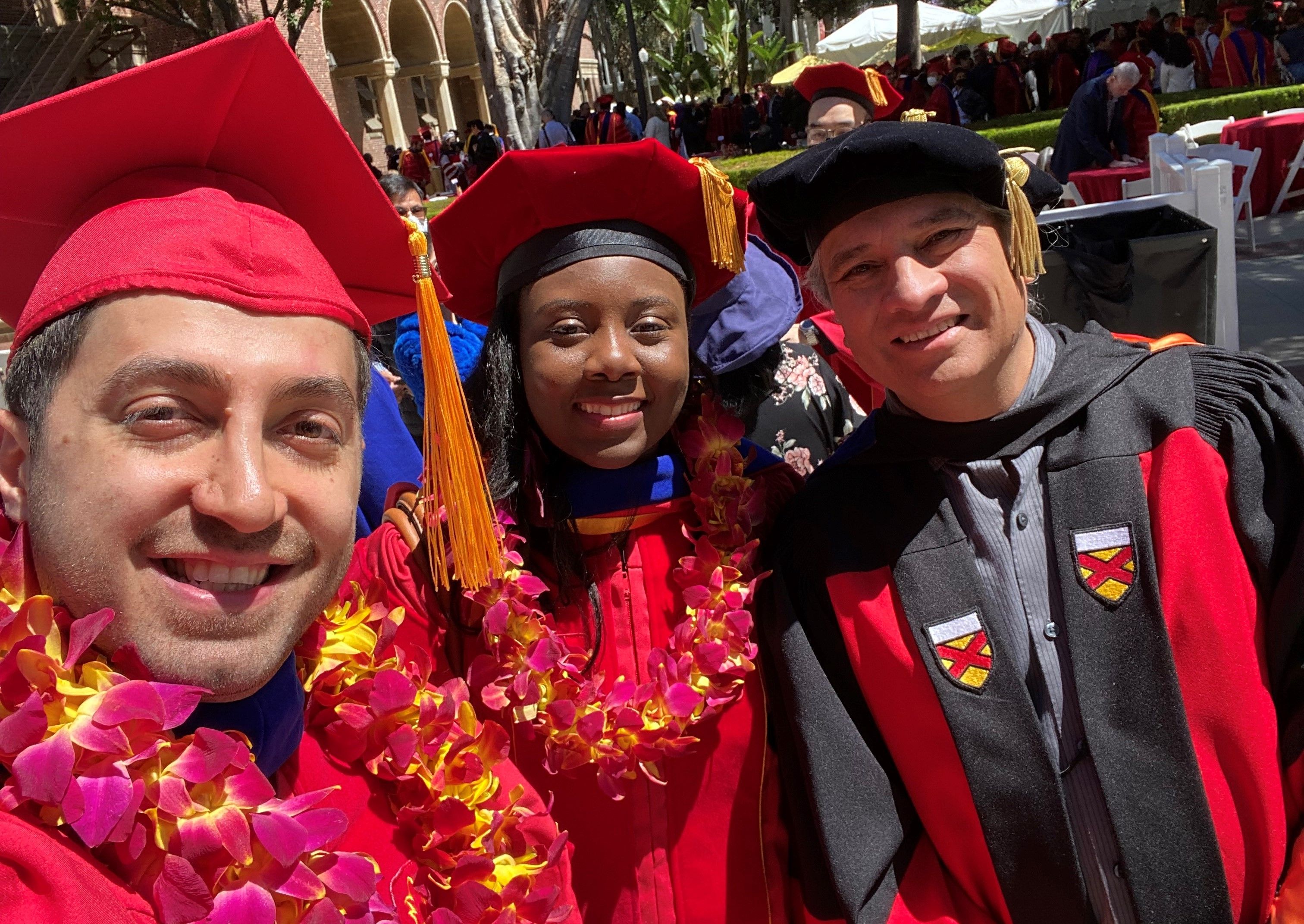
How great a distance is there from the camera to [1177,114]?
14016 mm

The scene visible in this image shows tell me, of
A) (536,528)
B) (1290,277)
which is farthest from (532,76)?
(536,528)

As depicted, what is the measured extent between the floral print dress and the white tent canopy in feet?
89.8

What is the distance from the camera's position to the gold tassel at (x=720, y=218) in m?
2.00

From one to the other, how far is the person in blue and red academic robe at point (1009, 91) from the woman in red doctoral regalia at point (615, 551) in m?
20.2

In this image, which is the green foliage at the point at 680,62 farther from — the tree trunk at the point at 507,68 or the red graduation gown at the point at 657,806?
A: the red graduation gown at the point at 657,806

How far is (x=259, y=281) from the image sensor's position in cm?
129

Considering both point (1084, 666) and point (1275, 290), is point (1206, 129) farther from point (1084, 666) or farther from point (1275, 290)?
point (1084, 666)

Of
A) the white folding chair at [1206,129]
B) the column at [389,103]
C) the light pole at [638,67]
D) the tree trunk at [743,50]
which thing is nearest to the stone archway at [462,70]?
the column at [389,103]

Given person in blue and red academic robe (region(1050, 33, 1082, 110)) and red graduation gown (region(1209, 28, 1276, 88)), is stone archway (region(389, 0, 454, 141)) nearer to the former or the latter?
person in blue and red academic robe (region(1050, 33, 1082, 110))

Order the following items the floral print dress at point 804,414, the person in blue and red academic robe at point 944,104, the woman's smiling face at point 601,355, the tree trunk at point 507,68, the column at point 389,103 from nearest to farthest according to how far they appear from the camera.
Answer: the woman's smiling face at point 601,355, the floral print dress at point 804,414, the tree trunk at point 507,68, the person in blue and red academic robe at point 944,104, the column at point 389,103

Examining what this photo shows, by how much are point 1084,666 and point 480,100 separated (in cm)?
4005

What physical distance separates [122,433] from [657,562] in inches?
41.3

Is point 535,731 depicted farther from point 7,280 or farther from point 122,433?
point 7,280

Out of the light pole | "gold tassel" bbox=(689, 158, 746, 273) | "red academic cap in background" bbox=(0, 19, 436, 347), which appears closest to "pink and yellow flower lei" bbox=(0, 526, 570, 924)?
"red academic cap in background" bbox=(0, 19, 436, 347)
